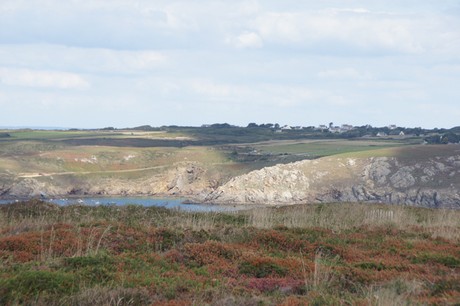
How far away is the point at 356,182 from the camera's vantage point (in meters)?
96.8

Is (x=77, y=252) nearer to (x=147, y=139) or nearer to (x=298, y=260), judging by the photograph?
(x=298, y=260)

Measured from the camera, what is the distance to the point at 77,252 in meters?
13.3

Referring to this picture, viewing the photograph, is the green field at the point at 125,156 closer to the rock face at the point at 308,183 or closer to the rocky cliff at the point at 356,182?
the rock face at the point at 308,183

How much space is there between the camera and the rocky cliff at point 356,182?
9156 cm

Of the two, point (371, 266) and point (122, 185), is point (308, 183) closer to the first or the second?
point (122, 185)

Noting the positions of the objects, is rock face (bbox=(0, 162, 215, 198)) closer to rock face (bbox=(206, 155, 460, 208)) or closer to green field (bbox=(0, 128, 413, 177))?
green field (bbox=(0, 128, 413, 177))

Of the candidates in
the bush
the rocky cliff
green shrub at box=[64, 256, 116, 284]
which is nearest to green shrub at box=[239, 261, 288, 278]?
the bush

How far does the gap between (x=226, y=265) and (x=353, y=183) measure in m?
85.1

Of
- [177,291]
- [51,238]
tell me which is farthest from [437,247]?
[51,238]

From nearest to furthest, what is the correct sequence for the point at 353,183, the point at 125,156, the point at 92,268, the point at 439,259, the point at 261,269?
the point at 92,268 < the point at 261,269 < the point at 439,259 < the point at 353,183 < the point at 125,156

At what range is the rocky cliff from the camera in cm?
9156

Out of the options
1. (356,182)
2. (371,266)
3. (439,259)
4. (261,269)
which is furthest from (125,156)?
(261,269)

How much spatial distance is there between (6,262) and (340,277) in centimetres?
667

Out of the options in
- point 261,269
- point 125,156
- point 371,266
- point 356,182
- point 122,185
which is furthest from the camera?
point 125,156
